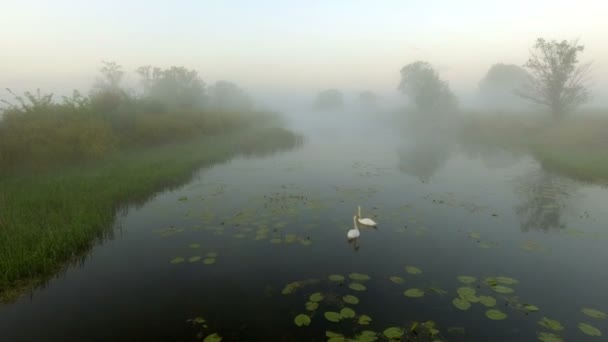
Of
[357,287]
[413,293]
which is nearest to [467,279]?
[413,293]

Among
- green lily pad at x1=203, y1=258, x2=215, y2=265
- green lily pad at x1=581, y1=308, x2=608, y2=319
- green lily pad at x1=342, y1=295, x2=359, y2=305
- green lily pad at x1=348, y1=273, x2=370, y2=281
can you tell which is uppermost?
green lily pad at x1=581, y1=308, x2=608, y2=319

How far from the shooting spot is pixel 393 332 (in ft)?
19.4

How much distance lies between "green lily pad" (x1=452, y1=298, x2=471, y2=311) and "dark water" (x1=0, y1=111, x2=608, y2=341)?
0.12 metres

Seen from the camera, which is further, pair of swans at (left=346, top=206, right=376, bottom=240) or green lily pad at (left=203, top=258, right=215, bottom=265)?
pair of swans at (left=346, top=206, right=376, bottom=240)

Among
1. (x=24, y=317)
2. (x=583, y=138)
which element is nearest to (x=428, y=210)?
(x=24, y=317)

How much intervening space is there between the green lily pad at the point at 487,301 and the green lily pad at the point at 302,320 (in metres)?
3.83

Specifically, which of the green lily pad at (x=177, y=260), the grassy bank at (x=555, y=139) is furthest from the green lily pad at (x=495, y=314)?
the grassy bank at (x=555, y=139)

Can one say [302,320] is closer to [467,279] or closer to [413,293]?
[413,293]

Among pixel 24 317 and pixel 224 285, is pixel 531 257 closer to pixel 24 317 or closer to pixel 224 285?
pixel 224 285

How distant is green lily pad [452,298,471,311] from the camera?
6.72 metres

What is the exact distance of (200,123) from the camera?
3375 centimetres

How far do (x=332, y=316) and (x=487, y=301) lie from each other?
11.3 feet

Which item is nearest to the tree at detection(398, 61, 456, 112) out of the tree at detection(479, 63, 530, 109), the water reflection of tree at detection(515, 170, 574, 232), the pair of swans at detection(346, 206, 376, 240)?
the tree at detection(479, 63, 530, 109)

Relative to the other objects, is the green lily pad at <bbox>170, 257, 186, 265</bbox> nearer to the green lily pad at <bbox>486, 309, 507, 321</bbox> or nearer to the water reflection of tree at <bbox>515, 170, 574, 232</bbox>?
the green lily pad at <bbox>486, 309, 507, 321</bbox>
